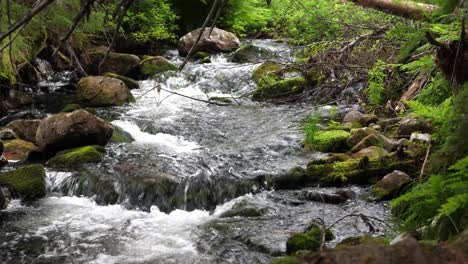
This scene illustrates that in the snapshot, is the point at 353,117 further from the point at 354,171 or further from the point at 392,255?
the point at 392,255

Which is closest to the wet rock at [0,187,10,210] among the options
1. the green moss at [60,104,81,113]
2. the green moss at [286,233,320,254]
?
the green moss at [286,233,320,254]

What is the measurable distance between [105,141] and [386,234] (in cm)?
562

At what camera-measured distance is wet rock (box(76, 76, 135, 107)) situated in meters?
11.2

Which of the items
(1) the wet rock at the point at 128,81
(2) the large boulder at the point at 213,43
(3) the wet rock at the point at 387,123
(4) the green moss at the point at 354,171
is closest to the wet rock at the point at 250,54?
(2) the large boulder at the point at 213,43

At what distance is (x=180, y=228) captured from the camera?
5977mm

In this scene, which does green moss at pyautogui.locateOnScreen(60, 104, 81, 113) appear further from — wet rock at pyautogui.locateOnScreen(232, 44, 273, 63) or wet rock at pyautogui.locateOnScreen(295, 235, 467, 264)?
wet rock at pyautogui.locateOnScreen(295, 235, 467, 264)

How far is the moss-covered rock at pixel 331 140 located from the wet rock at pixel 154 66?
22.4 ft

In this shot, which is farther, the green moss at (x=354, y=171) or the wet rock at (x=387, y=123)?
the wet rock at (x=387, y=123)

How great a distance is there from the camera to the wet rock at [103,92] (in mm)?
11180

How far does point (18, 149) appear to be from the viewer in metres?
8.38

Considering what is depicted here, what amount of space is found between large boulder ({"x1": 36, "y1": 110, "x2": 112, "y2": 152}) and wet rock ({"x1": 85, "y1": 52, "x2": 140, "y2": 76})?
498cm

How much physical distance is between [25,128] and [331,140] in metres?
5.67

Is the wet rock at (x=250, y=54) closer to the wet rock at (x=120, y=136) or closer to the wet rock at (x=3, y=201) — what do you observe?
the wet rock at (x=120, y=136)

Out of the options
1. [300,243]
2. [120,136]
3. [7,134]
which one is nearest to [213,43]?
[120,136]
